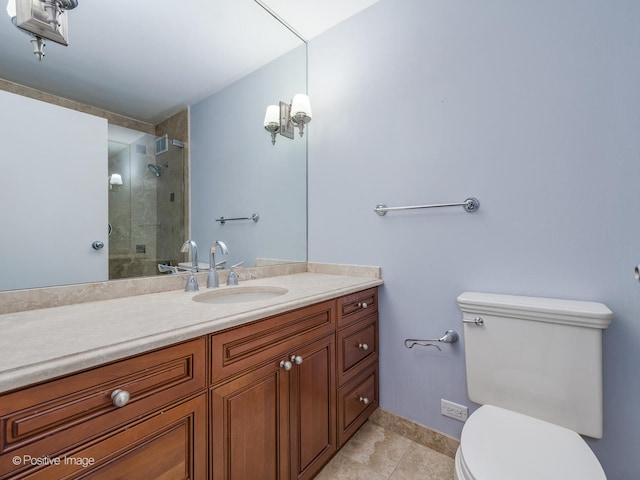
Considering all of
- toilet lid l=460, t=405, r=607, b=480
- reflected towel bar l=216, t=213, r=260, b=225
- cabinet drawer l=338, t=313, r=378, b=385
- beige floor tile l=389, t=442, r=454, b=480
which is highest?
reflected towel bar l=216, t=213, r=260, b=225

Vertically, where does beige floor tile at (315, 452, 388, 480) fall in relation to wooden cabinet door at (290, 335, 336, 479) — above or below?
below

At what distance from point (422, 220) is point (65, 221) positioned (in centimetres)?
154

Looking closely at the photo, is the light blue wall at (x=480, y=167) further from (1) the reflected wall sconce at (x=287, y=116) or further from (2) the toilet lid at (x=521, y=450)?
(2) the toilet lid at (x=521, y=450)

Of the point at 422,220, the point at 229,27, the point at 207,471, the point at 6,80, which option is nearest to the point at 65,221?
the point at 6,80

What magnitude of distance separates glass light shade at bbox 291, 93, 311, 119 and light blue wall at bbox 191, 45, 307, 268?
4.9 inches

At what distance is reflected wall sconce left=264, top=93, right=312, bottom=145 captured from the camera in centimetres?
185

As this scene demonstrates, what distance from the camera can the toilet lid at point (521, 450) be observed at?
78 centimetres

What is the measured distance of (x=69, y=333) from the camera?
2.40 ft

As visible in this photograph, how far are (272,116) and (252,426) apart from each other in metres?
1.68

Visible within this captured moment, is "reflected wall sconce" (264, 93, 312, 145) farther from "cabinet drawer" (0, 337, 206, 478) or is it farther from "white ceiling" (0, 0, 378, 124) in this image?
"cabinet drawer" (0, 337, 206, 478)

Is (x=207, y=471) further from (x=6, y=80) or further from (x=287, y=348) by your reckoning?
(x=6, y=80)

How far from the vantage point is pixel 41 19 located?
0.98 metres

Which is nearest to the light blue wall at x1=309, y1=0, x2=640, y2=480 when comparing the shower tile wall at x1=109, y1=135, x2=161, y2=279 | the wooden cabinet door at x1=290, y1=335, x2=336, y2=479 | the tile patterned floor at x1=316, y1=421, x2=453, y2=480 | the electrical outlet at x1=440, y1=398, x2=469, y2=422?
the electrical outlet at x1=440, y1=398, x2=469, y2=422


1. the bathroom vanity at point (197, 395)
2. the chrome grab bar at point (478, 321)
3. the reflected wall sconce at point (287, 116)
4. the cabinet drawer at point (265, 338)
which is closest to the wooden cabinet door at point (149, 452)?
the bathroom vanity at point (197, 395)
